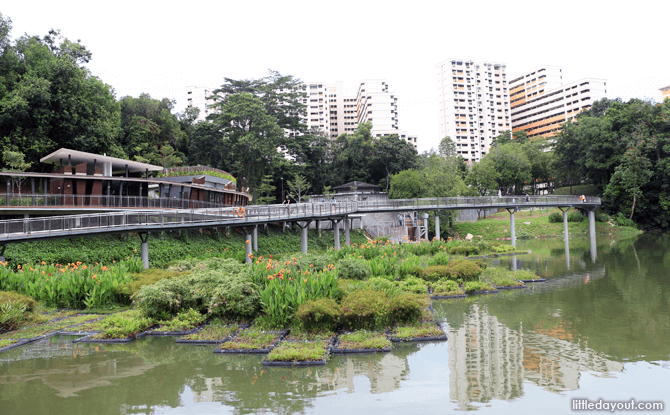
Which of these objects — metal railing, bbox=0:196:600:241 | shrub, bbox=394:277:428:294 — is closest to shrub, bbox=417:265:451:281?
shrub, bbox=394:277:428:294

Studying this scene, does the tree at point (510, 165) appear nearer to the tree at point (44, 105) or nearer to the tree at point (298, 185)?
the tree at point (298, 185)

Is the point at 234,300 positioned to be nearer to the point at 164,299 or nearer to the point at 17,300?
the point at 164,299

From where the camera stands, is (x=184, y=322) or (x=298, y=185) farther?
(x=298, y=185)

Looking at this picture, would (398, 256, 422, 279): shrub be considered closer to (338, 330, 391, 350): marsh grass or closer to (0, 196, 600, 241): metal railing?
(338, 330, 391, 350): marsh grass

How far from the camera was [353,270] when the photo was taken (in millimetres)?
18344

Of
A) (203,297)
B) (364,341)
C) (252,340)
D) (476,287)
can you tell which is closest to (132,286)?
(203,297)

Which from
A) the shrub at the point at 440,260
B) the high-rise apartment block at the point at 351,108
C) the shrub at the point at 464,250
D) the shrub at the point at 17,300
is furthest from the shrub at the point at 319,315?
the high-rise apartment block at the point at 351,108

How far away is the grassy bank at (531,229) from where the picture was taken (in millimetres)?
52812

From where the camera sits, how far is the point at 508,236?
Result: 52.4m

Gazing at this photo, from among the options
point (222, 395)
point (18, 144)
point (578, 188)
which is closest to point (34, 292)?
point (222, 395)

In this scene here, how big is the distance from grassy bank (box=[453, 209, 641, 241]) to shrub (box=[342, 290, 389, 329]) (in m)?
42.9

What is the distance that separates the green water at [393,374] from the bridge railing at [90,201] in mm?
18521

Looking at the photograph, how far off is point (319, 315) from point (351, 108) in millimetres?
118637

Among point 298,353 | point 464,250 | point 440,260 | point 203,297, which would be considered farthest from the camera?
point 464,250
